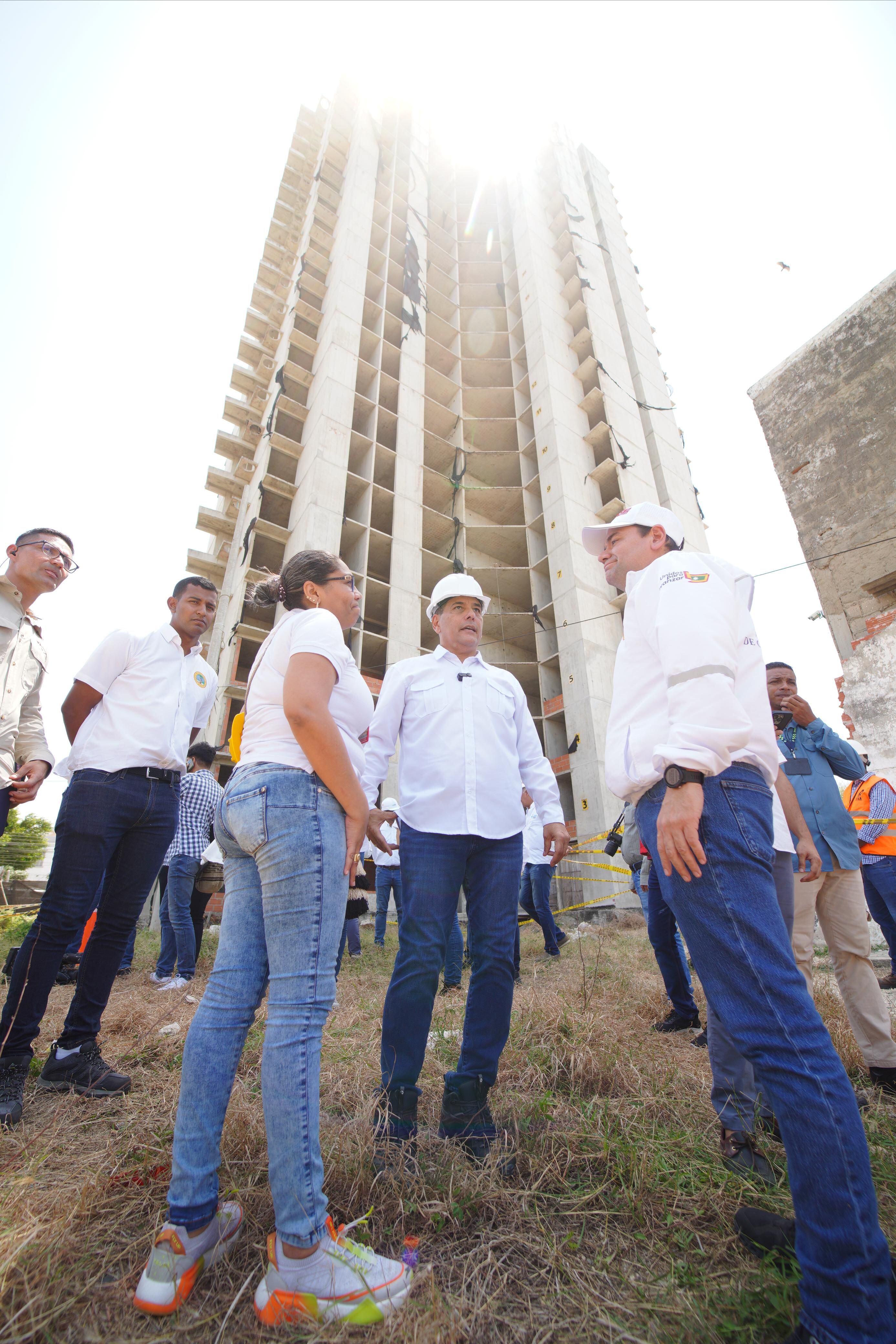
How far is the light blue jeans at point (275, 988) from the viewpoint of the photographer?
1.37 meters

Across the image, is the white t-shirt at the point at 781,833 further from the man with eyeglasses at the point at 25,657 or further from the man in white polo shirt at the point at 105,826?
the man with eyeglasses at the point at 25,657

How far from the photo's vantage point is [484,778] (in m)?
2.42

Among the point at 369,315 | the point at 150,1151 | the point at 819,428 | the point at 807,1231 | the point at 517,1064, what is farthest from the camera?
the point at 369,315

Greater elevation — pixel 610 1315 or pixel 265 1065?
pixel 265 1065

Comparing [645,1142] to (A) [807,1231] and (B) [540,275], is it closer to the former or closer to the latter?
(A) [807,1231]

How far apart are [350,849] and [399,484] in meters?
23.4

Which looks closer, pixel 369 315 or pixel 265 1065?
pixel 265 1065

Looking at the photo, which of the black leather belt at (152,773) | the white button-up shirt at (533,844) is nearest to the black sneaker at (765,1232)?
the black leather belt at (152,773)

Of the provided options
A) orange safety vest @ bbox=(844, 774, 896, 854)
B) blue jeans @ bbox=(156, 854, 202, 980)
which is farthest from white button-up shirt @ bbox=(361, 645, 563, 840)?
orange safety vest @ bbox=(844, 774, 896, 854)

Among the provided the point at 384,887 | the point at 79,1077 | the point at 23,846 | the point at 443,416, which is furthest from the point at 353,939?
the point at 23,846

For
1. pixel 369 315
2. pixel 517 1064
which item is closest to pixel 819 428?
pixel 517 1064

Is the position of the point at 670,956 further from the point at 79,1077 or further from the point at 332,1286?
the point at 79,1077

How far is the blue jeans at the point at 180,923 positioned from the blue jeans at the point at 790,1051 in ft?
15.8

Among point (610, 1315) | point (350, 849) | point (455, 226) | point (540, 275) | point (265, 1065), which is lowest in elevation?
point (610, 1315)
